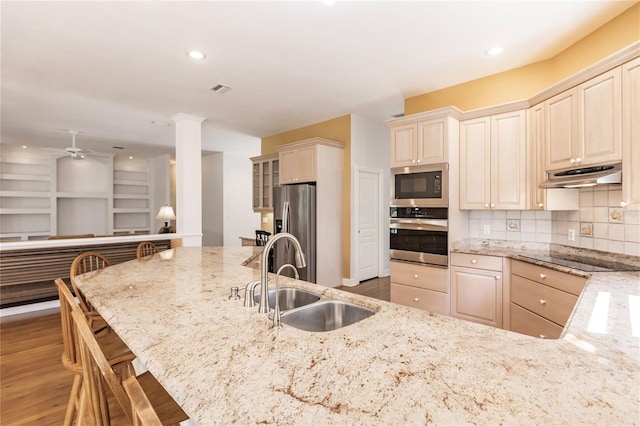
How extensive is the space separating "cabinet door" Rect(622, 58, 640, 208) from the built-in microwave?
1.38 metres

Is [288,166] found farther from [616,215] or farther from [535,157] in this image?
[616,215]

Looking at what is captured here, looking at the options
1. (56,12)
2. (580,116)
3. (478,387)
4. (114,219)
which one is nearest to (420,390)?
(478,387)

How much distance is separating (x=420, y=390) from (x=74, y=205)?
9.83 meters

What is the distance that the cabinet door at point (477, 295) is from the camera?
2.90m

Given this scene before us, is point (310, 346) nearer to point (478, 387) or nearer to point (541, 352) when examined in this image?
point (478, 387)

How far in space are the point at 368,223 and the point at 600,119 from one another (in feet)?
11.6

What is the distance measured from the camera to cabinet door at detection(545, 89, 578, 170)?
2.46 meters

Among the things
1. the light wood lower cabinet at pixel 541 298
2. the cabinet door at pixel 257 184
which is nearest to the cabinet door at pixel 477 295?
the light wood lower cabinet at pixel 541 298

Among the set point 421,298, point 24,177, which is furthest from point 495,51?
point 24,177

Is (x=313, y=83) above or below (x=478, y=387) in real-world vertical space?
above

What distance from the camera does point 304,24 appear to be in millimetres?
2578

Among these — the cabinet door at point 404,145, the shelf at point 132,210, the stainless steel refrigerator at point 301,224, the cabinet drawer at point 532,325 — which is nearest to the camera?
the cabinet drawer at point 532,325

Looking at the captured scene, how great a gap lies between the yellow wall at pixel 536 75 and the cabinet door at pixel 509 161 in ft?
1.48

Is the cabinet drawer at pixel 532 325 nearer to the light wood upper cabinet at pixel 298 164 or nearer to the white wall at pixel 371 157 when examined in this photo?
the white wall at pixel 371 157
